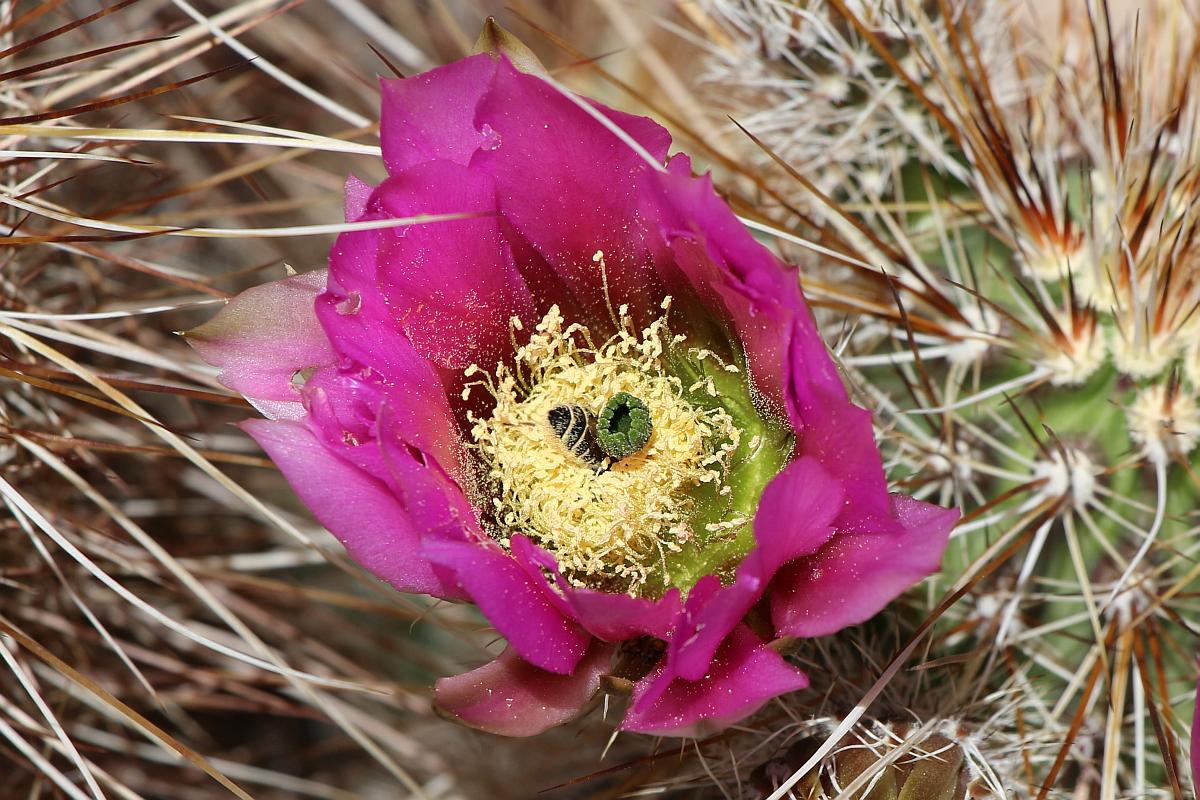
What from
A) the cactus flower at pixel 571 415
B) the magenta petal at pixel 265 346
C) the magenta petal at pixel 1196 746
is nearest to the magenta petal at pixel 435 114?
the cactus flower at pixel 571 415

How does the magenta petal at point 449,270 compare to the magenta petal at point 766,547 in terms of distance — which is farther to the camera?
the magenta petal at point 449,270

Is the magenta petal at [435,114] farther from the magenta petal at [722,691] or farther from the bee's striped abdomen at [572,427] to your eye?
the magenta petal at [722,691]

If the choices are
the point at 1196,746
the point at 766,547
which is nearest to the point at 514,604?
the point at 766,547

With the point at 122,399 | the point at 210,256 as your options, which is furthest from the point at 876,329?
the point at 210,256

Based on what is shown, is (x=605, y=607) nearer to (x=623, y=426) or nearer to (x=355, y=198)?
(x=623, y=426)

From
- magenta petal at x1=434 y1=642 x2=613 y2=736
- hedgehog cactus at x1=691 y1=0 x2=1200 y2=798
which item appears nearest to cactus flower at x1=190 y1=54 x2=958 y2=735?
magenta petal at x1=434 y1=642 x2=613 y2=736

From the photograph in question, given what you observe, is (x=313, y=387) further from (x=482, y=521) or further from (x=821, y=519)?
(x=821, y=519)

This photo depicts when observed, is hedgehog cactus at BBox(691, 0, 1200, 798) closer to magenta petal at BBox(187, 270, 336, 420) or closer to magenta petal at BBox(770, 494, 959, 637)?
magenta petal at BBox(770, 494, 959, 637)
